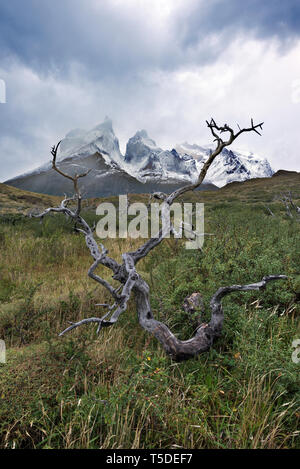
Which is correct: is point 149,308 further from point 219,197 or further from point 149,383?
point 219,197

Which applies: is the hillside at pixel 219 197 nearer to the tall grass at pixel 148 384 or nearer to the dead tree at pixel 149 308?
the dead tree at pixel 149 308

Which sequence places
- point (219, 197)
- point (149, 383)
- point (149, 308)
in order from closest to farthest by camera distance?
1. point (149, 383)
2. point (149, 308)
3. point (219, 197)

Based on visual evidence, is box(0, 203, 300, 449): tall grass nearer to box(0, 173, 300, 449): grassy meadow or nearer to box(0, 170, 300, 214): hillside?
box(0, 173, 300, 449): grassy meadow

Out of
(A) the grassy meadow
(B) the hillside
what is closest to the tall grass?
(A) the grassy meadow

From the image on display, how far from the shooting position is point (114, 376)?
83.5 inches

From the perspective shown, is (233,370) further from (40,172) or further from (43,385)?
(40,172)

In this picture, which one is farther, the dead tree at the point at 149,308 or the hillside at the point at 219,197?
the hillside at the point at 219,197

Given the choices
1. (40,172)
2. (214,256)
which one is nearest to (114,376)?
(214,256)

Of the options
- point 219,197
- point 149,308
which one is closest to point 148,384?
point 149,308

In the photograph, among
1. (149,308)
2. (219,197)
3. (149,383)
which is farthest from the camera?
(219,197)

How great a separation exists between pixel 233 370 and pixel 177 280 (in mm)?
1957

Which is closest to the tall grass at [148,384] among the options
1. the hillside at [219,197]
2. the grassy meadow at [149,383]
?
the grassy meadow at [149,383]

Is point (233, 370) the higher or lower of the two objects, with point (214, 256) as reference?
lower
